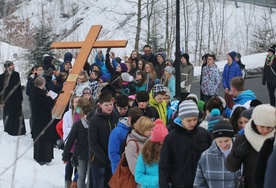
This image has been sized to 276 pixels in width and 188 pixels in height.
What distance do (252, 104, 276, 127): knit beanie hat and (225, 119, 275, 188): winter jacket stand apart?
0.57 ft

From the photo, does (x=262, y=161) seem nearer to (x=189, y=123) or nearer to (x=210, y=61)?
(x=189, y=123)

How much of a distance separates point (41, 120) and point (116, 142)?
462cm

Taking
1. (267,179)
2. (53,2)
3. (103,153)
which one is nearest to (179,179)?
(103,153)

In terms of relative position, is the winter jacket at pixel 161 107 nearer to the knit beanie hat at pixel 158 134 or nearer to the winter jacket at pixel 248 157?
the knit beanie hat at pixel 158 134

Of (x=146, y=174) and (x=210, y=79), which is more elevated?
(x=210, y=79)

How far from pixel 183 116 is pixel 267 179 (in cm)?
298

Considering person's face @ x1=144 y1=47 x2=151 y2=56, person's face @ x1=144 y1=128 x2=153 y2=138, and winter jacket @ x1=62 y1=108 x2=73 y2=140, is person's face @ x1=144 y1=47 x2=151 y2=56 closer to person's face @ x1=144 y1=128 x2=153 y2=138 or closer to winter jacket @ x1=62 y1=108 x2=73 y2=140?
winter jacket @ x1=62 y1=108 x2=73 y2=140

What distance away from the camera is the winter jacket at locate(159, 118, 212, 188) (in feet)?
22.6

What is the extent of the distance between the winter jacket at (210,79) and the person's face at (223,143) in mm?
8787

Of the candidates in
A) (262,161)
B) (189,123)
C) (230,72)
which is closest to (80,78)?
(230,72)

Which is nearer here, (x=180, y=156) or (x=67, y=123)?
(x=180, y=156)

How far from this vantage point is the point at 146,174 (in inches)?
293

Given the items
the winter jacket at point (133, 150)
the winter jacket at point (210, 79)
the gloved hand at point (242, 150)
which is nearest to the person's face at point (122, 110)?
the winter jacket at point (133, 150)

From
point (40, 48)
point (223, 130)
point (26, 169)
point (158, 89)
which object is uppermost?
point (40, 48)
